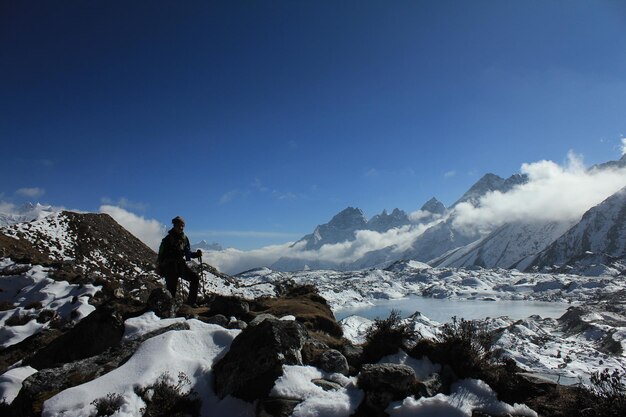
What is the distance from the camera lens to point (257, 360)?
978 centimetres

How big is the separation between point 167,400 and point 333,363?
162 inches

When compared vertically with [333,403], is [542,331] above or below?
below

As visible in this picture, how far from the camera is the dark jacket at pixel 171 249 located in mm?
16609

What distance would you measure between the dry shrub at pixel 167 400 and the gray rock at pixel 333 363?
321 centimetres

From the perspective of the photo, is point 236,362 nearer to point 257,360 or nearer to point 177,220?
point 257,360

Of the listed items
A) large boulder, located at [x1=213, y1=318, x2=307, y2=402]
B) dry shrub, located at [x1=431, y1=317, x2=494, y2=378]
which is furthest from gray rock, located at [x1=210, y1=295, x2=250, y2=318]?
dry shrub, located at [x1=431, y1=317, x2=494, y2=378]

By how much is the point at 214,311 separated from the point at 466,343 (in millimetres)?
10046

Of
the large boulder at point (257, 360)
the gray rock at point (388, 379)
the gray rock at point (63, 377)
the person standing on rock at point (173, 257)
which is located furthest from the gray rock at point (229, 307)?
the gray rock at point (388, 379)

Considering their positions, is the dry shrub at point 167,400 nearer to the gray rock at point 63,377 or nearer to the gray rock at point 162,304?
the gray rock at point 63,377

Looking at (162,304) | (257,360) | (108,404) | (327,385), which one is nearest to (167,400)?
(108,404)

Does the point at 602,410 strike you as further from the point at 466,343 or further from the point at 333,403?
the point at 333,403

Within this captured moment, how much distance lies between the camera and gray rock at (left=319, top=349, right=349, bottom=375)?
34.4 feet

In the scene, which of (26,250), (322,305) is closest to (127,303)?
(322,305)

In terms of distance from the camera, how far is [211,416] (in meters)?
9.07
